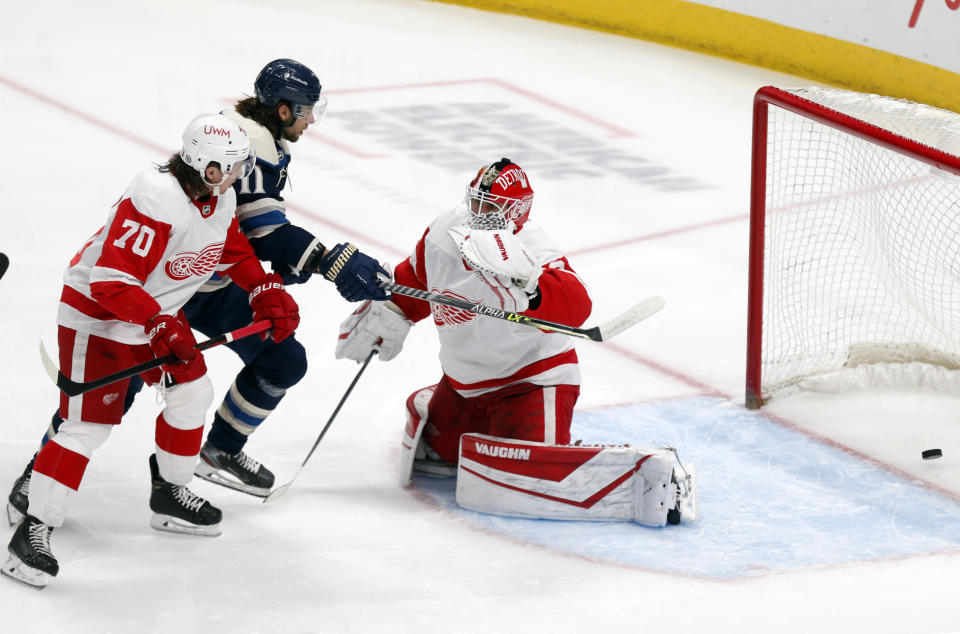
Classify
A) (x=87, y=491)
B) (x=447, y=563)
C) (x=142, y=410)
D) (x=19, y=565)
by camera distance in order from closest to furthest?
(x=19, y=565)
(x=447, y=563)
(x=87, y=491)
(x=142, y=410)

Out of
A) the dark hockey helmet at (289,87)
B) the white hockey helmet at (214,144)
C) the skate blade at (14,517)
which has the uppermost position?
the dark hockey helmet at (289,87)

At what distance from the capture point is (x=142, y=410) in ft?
11.9

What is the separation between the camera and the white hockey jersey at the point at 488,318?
120 inches

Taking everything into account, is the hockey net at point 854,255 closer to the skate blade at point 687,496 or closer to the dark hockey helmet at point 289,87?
the skate blade at point 687,496

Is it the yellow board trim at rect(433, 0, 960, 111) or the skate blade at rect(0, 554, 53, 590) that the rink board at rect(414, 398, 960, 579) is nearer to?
the skate blade at rect(0, 554, 53, 590)

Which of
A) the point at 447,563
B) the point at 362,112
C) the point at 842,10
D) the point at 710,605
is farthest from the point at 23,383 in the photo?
the point at 842,10

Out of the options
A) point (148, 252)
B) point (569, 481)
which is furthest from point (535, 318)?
point (148, 252)

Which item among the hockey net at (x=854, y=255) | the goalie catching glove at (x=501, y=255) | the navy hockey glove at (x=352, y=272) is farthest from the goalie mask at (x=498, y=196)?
the hockey net at (x=854, y=255)

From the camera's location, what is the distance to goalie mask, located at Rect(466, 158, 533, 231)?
9.75ft

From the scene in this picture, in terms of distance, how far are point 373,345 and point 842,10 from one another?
439cm

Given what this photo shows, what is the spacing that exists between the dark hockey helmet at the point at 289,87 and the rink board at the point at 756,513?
0.95 m

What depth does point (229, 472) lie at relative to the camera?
3.23 meters

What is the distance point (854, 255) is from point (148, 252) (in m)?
2.27

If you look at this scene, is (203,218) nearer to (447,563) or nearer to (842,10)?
(447,563)
